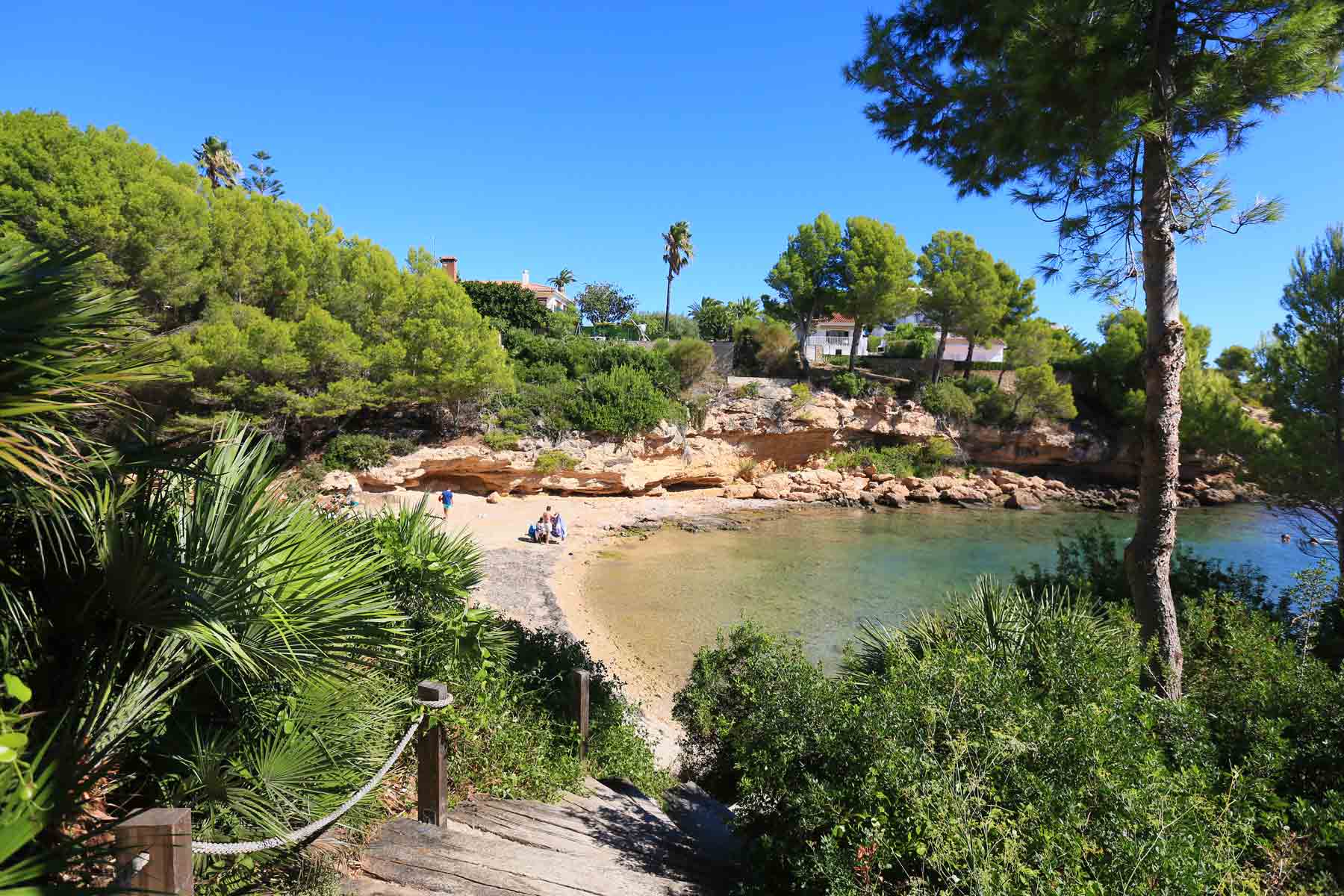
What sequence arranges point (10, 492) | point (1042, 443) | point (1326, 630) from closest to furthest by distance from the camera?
point (10, 492)
point (1326, 630)
point (1042, 443)

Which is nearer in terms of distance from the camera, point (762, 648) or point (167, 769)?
point (167, 769)

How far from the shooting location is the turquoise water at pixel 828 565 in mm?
14820

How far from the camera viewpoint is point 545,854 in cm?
373

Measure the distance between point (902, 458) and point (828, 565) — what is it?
15181 mm

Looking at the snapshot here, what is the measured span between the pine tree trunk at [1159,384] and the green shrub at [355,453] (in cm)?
2200

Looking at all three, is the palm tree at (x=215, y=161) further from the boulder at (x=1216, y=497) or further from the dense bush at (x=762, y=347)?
the boulder at (x=1216, y=497)

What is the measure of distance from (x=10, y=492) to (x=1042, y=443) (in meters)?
38.0

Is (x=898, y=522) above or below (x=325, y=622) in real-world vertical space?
below

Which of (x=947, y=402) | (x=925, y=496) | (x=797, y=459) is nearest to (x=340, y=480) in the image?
(x=797, y=459)

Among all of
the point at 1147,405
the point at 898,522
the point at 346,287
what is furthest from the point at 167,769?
the point at 898,522

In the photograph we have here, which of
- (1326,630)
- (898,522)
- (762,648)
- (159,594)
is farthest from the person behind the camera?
(898,522)

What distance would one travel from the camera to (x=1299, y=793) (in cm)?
341

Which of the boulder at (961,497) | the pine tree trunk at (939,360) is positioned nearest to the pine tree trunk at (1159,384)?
the boulder at (961,497)

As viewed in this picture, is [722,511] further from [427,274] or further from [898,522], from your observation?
[427,274]
